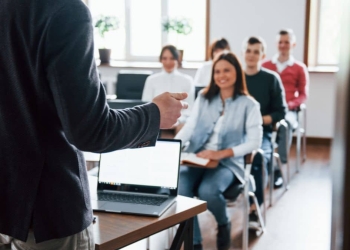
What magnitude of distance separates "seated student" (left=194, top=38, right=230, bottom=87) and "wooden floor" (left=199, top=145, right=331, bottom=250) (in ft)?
4.82

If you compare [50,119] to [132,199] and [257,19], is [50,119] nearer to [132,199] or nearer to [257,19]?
[132,199]

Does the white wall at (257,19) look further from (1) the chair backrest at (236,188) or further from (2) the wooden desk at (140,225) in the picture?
(2) the wooden desk at (140,225)

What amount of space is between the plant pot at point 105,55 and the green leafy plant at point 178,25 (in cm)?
91

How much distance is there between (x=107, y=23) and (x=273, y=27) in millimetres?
2330

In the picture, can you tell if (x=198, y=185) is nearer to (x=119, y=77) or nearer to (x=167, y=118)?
(x=167, y=118)

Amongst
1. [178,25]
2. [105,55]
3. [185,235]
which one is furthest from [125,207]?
Result: [105,55]

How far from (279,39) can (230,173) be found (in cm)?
280

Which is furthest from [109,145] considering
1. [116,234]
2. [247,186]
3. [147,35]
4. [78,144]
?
[147,35]

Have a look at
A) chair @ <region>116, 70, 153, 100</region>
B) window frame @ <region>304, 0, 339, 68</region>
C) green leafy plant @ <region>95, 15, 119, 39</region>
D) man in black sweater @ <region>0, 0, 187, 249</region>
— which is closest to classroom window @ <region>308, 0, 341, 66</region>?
window frame @ <region>304, 0, 339, 68</region>

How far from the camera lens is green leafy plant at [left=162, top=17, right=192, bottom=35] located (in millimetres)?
6883

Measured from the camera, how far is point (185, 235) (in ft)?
5.67

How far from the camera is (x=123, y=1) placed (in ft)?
24.1

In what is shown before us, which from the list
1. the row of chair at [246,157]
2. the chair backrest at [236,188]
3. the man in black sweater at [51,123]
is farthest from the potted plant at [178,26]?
the man in black sweater at [51,123]

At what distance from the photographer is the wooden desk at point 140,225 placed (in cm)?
144
